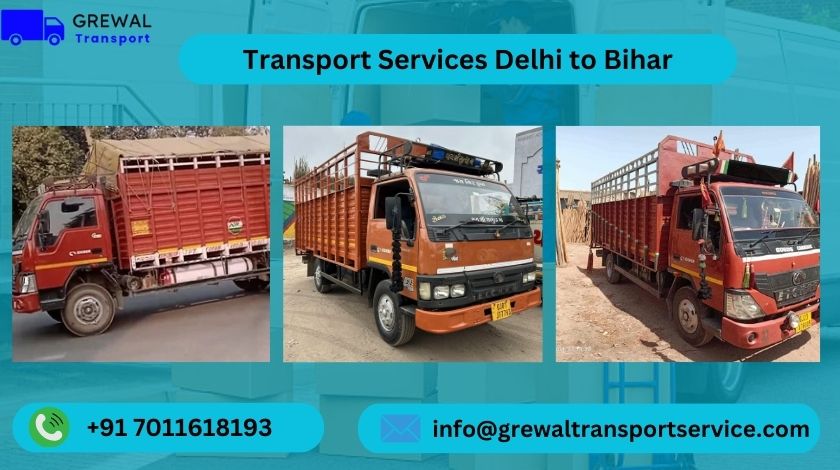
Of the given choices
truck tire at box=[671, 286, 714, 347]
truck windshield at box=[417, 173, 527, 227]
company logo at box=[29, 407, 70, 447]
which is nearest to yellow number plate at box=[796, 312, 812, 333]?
truck tire at box=[671, 286, 714, 347]

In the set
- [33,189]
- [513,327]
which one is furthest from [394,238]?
[33,189]

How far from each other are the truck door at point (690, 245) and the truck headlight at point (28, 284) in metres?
7.07

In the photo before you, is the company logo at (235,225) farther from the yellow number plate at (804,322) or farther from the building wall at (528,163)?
the yellow number plate at (804,322)

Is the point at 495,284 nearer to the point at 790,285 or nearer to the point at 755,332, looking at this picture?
the point at 755,332

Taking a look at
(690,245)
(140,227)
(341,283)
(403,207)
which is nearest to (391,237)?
(403,207)

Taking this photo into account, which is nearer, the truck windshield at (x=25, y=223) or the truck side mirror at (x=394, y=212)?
the truck side mirror at (x=394, y=212)

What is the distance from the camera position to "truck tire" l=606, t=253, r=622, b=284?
5.56m

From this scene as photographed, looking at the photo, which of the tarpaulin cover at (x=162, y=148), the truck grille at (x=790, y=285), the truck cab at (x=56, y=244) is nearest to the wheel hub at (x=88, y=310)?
the truck cab at (x=56, y=244)

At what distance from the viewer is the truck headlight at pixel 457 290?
169 inches

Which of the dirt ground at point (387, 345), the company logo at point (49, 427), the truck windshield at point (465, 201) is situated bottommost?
the company logo at point (49, 427)

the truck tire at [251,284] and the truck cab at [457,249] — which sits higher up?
the truck cab at [457,249]

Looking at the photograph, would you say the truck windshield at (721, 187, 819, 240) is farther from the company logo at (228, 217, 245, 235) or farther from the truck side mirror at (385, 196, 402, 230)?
the company logo at (228, 217, 245, 235)

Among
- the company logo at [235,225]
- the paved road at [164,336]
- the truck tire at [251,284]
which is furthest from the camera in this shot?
the truck tire at [251,284]

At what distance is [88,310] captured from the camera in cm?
527
